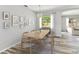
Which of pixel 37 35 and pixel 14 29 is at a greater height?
pixel 14 29

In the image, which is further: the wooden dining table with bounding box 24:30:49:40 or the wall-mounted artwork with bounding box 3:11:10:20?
the wooden dining table with bounding box 24:30:49:40

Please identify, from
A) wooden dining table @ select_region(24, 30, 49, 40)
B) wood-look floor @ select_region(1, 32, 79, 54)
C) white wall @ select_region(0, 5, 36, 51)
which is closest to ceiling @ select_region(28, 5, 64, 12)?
white wall @ select_region(0, 5, 36, 51)

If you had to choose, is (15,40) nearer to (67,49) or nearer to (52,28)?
(52,28)

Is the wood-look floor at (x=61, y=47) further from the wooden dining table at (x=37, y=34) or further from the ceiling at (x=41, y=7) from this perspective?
the ceiling at (x=41, y=7)

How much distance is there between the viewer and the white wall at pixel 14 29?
283cm

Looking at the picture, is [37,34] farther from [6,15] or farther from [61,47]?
[6,15]

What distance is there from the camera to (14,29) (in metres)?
2.87

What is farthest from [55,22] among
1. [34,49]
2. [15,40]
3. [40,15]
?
[15,40]

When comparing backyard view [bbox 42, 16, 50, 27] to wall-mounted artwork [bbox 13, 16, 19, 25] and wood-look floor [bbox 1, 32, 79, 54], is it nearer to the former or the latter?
wood-look floor [bbox 1, 32, 79, 54]

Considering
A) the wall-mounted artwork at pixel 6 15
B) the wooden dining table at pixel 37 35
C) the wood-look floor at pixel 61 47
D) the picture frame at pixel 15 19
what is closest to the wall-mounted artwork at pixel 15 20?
the picture frame at pixel 15 19

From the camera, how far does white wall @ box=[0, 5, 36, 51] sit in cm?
283

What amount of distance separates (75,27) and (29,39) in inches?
44.0

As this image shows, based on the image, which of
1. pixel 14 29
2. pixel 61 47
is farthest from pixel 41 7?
pixel 61 47
